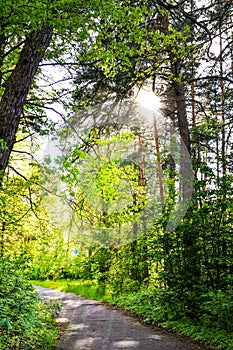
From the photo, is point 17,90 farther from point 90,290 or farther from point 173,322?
point 90,290

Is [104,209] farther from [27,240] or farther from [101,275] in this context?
[27,240]

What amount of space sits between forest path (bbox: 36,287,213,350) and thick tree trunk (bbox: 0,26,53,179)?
2664 mm

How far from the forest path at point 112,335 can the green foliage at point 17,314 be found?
780 mm

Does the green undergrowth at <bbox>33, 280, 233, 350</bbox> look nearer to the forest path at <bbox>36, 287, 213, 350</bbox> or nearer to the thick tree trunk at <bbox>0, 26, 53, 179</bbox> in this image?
the forest path at <bbox>36, 287, 213, 350</bbox>

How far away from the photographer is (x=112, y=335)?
696 centimetres

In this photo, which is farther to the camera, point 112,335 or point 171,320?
point 171,320

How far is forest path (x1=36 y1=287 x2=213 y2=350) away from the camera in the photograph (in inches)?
239

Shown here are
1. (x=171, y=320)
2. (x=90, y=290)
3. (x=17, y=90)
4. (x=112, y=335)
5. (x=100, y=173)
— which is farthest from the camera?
(x=90, y=290)

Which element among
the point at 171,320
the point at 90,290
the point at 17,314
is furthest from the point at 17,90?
the point at 90,290

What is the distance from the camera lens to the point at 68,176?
5820 millimetres

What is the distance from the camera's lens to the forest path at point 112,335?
607 cm

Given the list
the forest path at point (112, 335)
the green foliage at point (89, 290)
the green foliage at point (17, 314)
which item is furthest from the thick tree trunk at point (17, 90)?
the green foliage at point (89, 290)

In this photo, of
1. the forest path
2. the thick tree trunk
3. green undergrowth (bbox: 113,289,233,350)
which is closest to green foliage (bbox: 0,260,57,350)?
the forest path

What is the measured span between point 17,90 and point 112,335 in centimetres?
467
